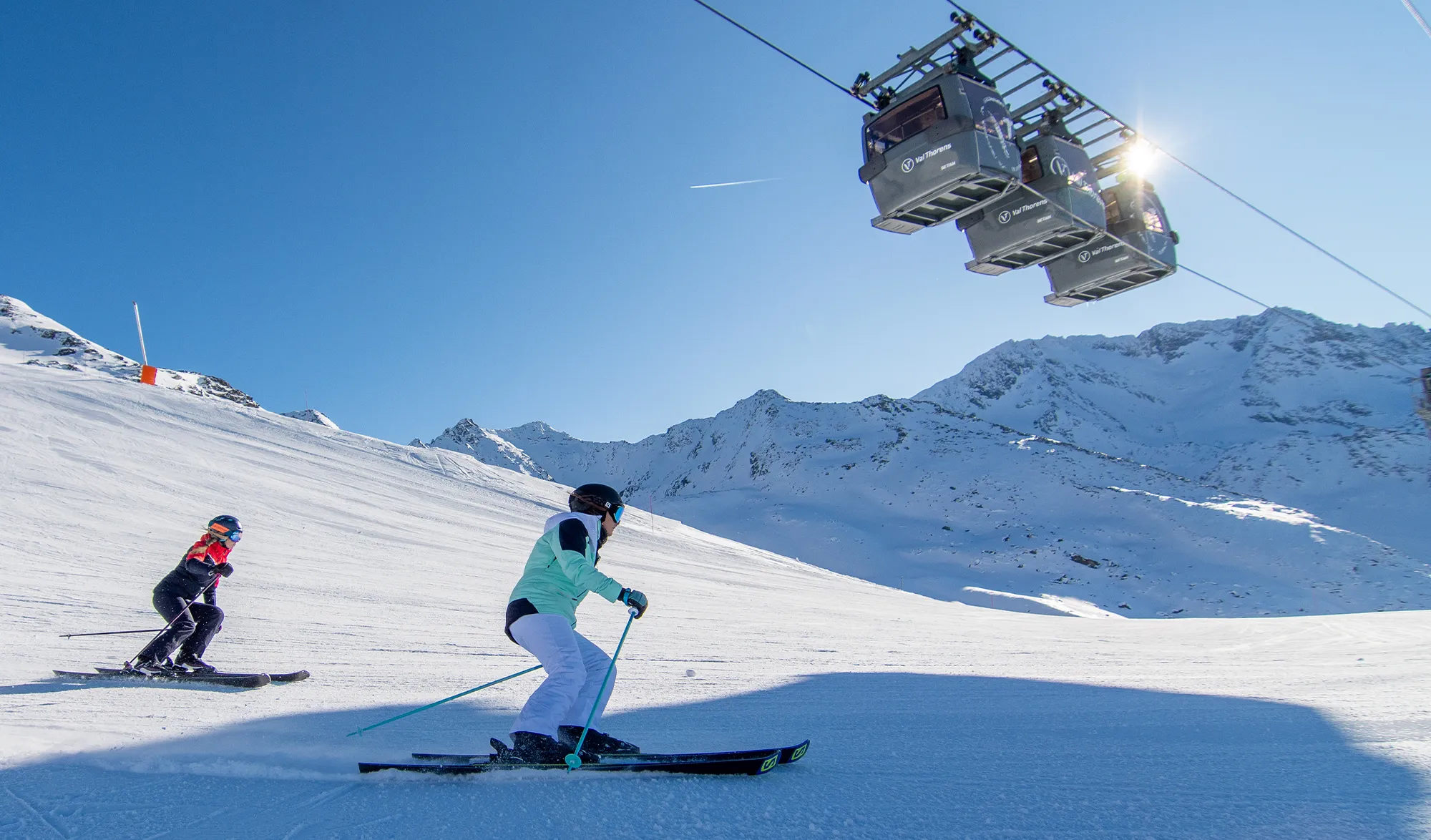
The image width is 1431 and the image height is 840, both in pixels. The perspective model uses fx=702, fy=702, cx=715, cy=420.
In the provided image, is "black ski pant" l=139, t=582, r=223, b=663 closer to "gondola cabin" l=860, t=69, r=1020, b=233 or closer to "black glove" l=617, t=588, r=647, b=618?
"black glove" l=617, t=588, r=647, b=618

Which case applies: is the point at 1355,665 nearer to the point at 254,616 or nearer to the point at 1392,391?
the point at 254,616

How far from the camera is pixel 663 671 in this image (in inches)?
290

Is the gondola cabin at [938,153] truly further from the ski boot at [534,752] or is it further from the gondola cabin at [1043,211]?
the ski boot at [534,752]

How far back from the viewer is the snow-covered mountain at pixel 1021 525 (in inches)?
1603

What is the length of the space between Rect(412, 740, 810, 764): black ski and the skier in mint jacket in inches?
5.7

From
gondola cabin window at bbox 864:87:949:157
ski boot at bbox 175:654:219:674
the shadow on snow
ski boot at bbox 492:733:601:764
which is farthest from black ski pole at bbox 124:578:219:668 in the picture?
gondola cabin window at bbox 864:87:949:157

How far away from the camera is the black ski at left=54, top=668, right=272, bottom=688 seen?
20.0 feet

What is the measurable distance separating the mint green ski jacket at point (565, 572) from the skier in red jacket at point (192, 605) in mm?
4086

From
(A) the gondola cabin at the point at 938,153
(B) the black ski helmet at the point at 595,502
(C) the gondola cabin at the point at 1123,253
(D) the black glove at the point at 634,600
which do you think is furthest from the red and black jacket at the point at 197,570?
(C) the gondola cabin at the point at 1123,253

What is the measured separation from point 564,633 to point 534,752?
0.62m

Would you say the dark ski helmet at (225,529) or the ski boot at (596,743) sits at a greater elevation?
the dark ski helmet at (225,529)

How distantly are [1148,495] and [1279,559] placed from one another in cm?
1170

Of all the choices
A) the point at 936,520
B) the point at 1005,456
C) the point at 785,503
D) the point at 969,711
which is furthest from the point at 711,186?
the point at 1005,456

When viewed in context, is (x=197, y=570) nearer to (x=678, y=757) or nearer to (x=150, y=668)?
(x=150, y=668)
